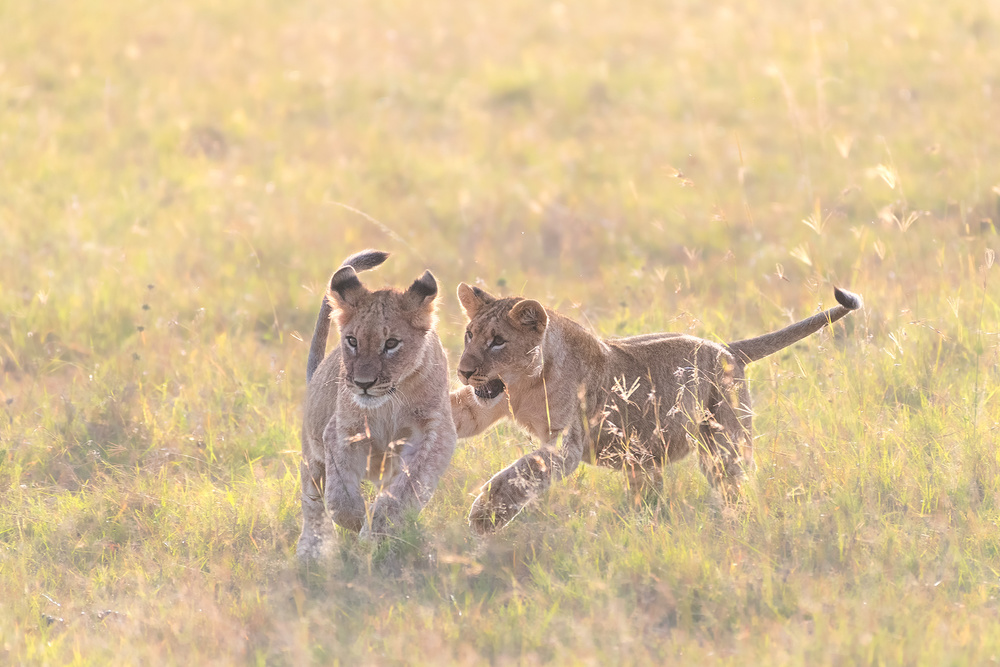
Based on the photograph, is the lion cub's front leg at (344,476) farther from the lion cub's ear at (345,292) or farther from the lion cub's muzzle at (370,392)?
the lion cub's ear at (345,292)

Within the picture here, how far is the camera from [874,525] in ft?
16.1

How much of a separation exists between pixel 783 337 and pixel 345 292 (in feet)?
6.79

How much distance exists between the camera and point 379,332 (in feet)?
17.2

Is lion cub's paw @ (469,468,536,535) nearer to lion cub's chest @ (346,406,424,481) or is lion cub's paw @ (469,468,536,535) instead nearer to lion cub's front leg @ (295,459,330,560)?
lion cub's chest @ (346,406,424,481)

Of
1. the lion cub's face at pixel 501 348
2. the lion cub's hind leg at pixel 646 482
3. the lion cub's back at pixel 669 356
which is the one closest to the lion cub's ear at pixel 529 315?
the lion cub's face at pixel 501 348

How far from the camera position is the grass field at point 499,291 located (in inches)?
175

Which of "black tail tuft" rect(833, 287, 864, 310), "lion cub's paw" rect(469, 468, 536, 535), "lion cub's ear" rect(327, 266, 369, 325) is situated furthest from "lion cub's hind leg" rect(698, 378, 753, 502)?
"lion cub's ear" rect(327, 266, 369, 325)

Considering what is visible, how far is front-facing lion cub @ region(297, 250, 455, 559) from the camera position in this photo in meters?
5.08

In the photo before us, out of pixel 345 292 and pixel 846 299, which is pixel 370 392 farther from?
pixel 846 299

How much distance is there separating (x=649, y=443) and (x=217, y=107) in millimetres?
8918

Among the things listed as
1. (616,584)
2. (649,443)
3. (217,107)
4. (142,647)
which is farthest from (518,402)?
(217,107)

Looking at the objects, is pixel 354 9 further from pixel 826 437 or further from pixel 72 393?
pixel 826 437

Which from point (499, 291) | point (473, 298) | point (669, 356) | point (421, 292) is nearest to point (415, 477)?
point (421, 292)

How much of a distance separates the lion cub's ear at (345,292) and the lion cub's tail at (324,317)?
0.85 feet
